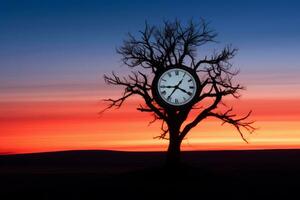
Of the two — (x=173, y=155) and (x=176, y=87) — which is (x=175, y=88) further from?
(x=173, y=155)

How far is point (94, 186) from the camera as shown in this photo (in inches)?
1151

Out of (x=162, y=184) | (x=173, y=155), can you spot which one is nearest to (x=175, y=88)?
(x=162, y=184)

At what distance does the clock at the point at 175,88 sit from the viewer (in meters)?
24.2

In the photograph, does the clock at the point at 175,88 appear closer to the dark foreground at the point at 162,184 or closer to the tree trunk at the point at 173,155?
the dark foreground at the point at 162,184

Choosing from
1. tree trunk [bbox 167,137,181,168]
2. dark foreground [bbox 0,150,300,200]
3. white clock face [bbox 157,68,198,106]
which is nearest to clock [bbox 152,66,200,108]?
white clock face [bbox 157,68,198,106]

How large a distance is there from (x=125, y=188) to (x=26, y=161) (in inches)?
952

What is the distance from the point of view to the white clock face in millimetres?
24250

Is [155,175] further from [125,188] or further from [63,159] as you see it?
[63,159]

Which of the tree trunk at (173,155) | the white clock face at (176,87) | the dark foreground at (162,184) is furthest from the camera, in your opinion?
the tree trunk at (173,155)

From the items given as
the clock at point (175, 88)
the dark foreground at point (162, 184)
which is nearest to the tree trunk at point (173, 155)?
the dark foreground at point (162, 184)

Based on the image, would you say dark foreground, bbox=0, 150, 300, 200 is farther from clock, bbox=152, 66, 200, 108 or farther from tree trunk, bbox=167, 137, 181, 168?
clock, bbox=152, 66, 200, 108

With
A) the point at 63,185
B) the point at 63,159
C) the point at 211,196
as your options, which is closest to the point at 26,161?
the point at 63,159

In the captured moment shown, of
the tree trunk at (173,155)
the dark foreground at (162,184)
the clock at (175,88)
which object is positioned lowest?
the dark foreground at (162,184)

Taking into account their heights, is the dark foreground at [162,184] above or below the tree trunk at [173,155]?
below
